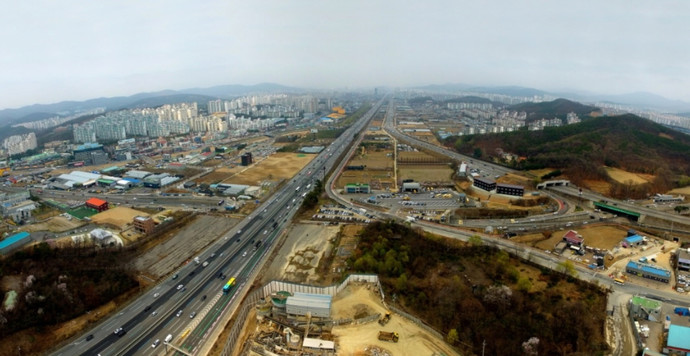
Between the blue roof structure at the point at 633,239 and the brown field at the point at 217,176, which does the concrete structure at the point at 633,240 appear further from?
the brown field at the point at 217,176

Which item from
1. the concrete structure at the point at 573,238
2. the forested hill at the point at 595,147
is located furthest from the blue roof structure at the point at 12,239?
the forested hill at the point at 595,147

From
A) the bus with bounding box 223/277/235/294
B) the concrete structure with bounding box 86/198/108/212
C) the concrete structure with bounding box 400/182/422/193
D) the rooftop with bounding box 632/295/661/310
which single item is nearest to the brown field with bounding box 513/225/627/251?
the rooftop with bounding box 632/295/661/310

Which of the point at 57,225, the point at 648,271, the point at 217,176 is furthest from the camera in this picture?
the point at 217,176

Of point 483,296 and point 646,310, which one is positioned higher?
point 483,296

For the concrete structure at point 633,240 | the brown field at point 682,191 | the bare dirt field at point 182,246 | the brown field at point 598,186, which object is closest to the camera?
the bare dirt field at point 182,246

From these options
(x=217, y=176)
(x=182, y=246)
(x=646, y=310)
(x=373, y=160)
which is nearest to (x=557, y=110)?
(x=373, y=160)

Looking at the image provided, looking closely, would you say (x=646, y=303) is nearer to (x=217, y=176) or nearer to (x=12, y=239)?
(x=12, y=239)
